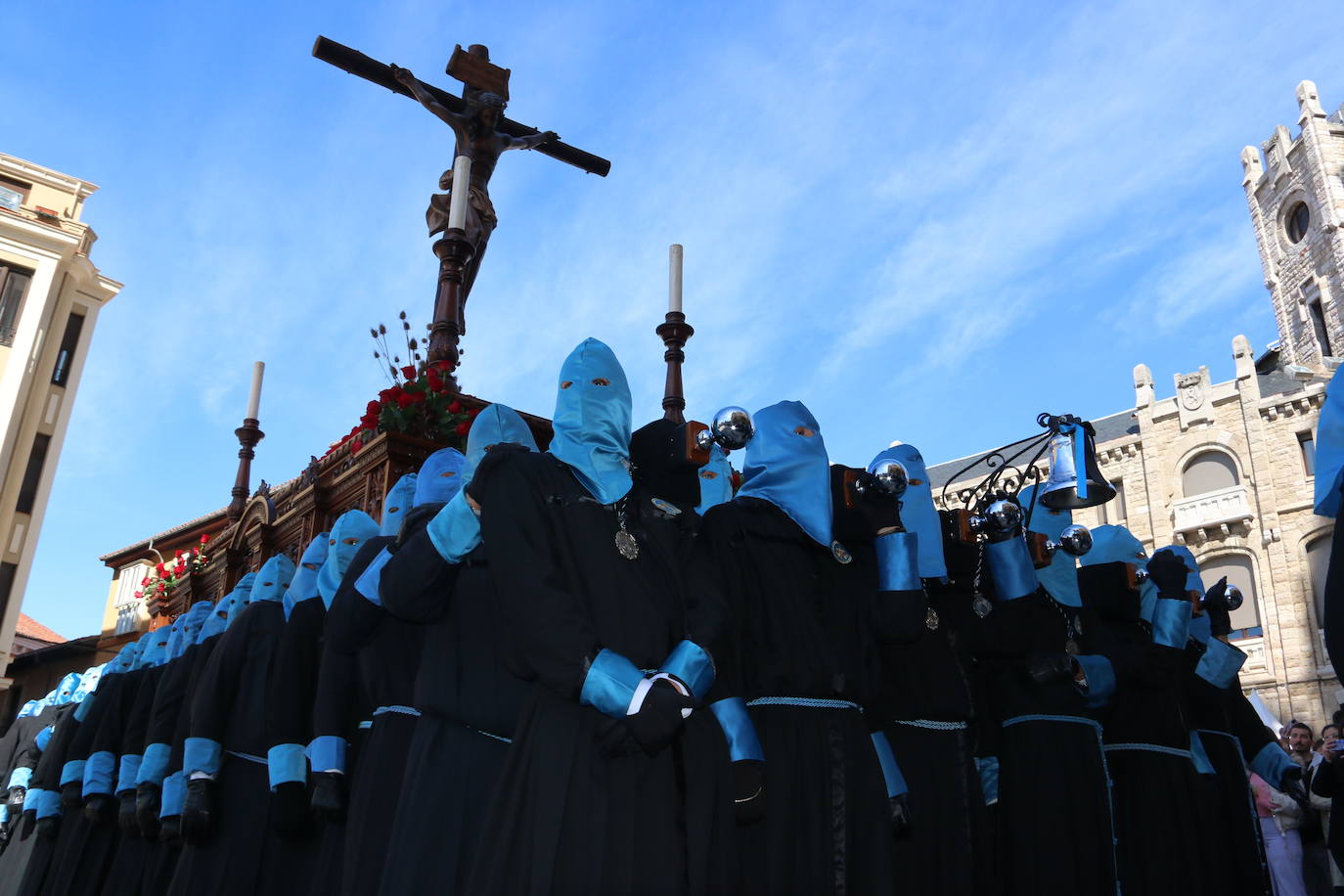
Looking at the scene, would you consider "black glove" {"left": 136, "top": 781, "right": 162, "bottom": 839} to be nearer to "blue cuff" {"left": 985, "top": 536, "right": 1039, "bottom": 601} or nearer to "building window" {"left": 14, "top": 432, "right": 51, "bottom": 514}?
"blue cuff" {"left": 985, "top": 536, "right": 1039, "bottom": 601}

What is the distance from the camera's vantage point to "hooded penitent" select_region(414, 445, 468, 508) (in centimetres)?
447

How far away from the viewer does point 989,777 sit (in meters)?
5.16

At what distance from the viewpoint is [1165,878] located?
5.21m

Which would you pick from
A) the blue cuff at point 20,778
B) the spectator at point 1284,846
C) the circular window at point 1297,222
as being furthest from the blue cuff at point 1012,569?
the circular window at point 1297,222

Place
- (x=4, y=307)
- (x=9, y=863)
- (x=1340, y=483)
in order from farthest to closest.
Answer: (x=4, y=307), (x=9, y=863), (x=1340, y=483)

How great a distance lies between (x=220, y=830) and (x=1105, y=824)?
4.17m

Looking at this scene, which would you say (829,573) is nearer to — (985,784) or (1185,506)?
(985,784)

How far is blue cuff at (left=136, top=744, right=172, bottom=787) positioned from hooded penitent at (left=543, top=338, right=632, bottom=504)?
3.52 m

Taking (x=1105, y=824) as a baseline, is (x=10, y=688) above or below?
above

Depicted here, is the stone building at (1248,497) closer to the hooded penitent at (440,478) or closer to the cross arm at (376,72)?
the cross arm at (376,72)

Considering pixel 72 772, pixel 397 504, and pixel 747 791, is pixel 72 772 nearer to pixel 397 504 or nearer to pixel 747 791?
pixel 397 504

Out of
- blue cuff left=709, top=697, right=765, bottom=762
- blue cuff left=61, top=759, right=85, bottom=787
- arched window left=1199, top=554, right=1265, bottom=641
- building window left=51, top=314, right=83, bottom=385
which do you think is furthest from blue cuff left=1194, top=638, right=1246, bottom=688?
building window left=51, top=314, right=83, bottom=385

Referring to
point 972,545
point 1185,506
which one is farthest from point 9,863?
point 1185,506

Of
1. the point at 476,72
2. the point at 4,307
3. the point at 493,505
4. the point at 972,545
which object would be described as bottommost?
the point at 493,505
